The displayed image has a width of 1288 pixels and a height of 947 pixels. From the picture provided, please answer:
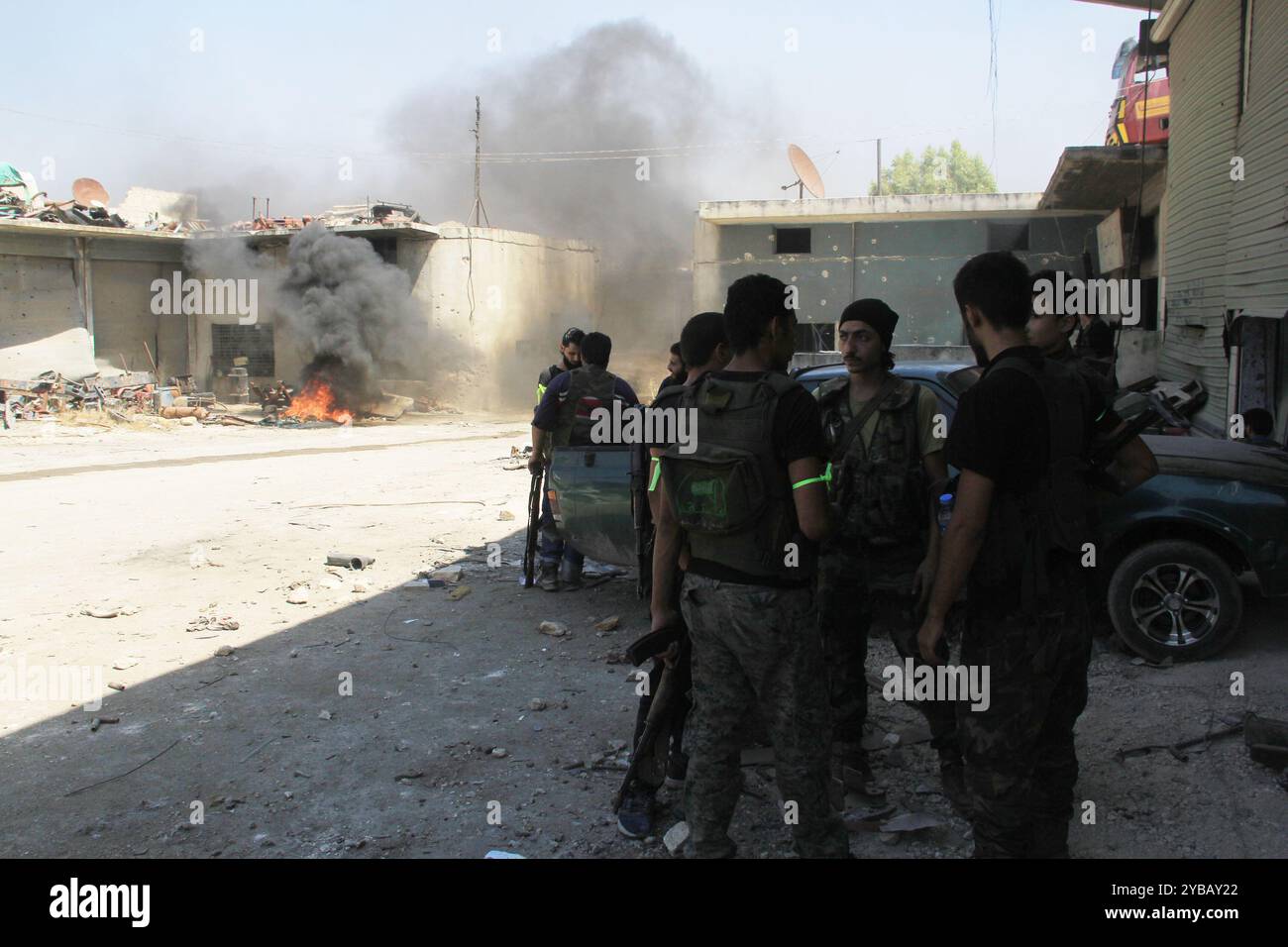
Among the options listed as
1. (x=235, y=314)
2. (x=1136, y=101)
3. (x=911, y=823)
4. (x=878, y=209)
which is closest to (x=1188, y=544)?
(x=911, y=823)

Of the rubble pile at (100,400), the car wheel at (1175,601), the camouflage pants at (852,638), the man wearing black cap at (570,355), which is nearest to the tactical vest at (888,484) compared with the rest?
the camouflage pants at (852,638)

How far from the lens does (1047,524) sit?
249cm

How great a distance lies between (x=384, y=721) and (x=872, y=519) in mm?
2427

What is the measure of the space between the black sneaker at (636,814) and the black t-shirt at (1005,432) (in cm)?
167

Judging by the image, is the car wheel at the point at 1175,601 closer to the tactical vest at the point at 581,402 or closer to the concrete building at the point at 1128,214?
the tactical vest at the point at 581,402

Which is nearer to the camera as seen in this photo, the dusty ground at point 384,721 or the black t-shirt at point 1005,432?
the black t-shirt at point 1005,432

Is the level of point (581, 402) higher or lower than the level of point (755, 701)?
higher

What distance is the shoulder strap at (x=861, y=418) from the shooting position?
347cm

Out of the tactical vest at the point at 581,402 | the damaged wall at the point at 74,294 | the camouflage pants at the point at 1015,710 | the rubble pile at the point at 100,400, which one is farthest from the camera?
the damaged wall at the point at 74,294

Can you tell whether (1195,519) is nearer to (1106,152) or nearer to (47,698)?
(47,698)

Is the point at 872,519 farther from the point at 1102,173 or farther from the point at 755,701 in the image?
the point at 1102,173

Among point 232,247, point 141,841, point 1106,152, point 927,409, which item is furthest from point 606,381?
point 232,247

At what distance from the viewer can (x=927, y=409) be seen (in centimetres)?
340
